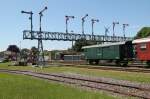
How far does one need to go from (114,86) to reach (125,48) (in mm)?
24330

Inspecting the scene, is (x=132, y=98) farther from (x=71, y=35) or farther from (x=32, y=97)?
(x=71, y=35)

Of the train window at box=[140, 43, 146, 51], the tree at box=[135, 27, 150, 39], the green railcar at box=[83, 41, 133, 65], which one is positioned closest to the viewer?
the train window at box=[140, 43, 146, 51]

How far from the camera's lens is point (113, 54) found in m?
45.7

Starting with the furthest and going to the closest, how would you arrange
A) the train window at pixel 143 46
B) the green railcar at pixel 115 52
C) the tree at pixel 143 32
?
the tree at pixel 143 32
the green railcar at pixel 115 52
the train window at pixel 143 46

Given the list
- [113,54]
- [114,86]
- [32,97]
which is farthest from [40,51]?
[32,97]

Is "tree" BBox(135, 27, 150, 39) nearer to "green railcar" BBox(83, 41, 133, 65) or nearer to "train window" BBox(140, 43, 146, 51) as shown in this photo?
"green railcar" BBox(83, 41, 133, 65)

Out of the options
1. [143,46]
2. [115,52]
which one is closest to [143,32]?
[115,52]

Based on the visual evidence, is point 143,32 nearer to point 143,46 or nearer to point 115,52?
point 115,52

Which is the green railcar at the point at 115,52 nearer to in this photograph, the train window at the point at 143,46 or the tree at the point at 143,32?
the train window at the point at 143,46

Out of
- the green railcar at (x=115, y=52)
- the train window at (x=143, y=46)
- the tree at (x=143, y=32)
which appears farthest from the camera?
the tree at (x=143, y=32)

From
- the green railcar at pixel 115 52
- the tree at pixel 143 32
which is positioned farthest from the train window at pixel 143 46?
the tree at pixel 143 32

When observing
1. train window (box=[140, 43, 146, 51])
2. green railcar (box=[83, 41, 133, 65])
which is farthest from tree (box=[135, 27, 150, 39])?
train window (box=[140, 43, 146, 51])

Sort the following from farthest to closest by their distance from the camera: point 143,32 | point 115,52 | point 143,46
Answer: point 143,32 → point 115,52 → point 143,46

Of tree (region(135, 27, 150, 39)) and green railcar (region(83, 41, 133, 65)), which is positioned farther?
tree (region(135, 27, 150, 39))
